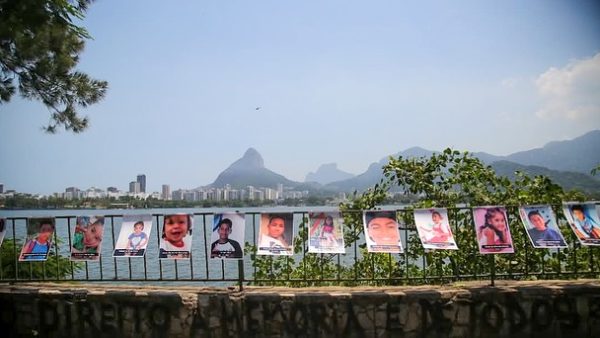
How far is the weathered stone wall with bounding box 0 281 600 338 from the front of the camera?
538 cm

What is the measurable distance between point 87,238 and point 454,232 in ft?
17.7

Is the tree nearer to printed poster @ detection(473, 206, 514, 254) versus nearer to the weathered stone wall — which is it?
the weathered stone wall

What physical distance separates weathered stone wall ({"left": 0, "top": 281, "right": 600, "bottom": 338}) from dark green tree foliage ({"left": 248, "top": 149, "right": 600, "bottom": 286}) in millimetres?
688

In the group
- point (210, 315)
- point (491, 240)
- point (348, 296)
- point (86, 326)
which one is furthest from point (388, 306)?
point (86, 326)

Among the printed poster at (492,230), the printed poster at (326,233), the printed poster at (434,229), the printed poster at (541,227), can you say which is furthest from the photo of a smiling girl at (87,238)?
the printed poster at (541,227)

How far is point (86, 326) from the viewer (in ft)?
18.8

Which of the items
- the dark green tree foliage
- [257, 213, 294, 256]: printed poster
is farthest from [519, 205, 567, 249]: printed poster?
[257, 213, 294, 256]: printed poster

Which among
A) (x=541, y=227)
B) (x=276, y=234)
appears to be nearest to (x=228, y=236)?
(x=276, y=234)

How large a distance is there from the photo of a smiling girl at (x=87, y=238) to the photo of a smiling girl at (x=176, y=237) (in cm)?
95

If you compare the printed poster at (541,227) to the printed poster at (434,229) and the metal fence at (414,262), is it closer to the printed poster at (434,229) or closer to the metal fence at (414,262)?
the metal fence at (414,262)

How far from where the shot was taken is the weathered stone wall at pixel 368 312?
5.38 metres

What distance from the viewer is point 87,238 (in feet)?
Result: 20.1

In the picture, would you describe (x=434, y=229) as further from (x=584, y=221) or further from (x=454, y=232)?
(x=584, y=221)

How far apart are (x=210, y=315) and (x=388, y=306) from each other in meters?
2.23
